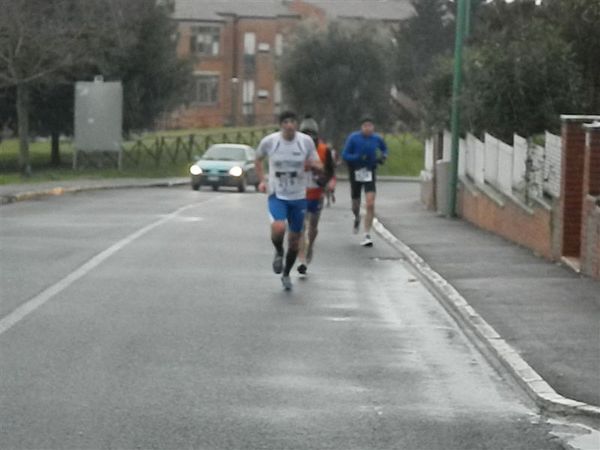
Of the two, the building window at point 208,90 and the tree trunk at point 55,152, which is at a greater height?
the building window at point 208,90

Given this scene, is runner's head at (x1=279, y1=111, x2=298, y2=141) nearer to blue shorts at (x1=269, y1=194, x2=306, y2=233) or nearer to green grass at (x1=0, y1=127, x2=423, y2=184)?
blue shorts at (x1=269, y1=194, x2=306, y2=233)

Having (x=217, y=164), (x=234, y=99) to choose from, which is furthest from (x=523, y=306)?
(x=234, y=99)

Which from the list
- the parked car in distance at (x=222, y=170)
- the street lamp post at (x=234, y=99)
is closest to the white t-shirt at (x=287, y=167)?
the parked car in distance at (x=222, y=170)

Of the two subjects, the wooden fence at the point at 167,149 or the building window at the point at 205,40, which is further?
the building window at the point at 205,40

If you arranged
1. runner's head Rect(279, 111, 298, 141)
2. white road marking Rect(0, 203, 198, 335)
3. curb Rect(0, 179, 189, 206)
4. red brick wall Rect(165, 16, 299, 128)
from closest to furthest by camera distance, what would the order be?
white road marking Rect(0, 203, 198, 335)
runner's head Rect(279, 111, 298, 141)
curb Rect(0, 179, 189, 206)
red brick wall Rect(165, 16, 299, 128)

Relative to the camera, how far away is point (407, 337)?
12531 mm

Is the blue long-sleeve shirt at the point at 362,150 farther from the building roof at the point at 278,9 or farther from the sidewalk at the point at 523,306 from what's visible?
the building roof at the point at 278,9

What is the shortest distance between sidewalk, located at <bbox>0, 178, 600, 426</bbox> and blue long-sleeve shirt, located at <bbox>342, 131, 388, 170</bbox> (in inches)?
51.9

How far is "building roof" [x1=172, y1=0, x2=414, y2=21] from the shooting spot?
90.0 meters

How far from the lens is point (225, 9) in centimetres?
9138

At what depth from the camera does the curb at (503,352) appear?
9.35 meters

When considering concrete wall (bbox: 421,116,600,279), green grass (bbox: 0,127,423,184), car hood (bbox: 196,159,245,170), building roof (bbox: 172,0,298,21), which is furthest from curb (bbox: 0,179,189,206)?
building roof (bbox: 172,0,298,21)

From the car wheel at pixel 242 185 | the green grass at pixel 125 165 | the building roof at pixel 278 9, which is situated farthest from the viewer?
the building roof at pixel 278 9

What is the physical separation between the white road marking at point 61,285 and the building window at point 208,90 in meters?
66.8
